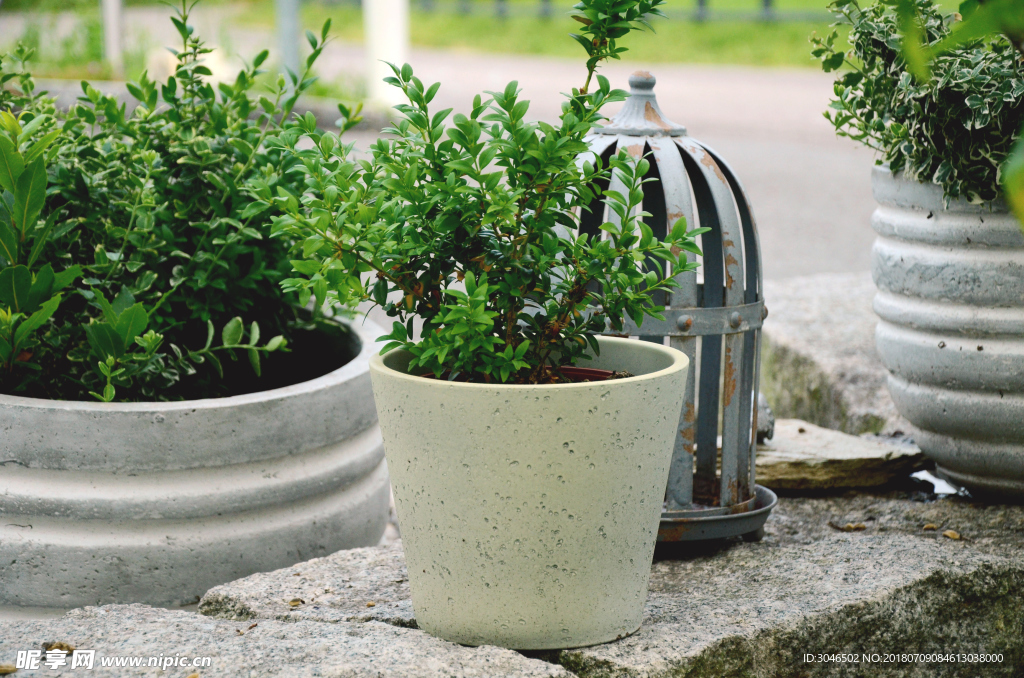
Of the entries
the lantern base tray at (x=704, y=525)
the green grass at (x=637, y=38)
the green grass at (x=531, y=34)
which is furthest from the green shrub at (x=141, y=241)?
the green grass at (x=637, y=38)

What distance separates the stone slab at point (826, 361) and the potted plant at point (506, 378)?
1.61m

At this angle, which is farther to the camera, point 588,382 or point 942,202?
point 942,202

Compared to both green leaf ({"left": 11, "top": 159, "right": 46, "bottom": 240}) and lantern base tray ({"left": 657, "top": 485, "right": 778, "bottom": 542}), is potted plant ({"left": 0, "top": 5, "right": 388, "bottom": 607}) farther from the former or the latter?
lantern base tray ({"left": 657, "top": 485, "right": 778, "bottom": 542})

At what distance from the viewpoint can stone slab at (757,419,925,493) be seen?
2.30m

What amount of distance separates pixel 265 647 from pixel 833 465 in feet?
4.51

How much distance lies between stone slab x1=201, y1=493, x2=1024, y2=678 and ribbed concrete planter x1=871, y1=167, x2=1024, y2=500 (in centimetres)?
17

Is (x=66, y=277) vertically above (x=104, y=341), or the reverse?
(x=66, y=277)

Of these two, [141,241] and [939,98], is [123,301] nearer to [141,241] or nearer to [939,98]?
[141,241]

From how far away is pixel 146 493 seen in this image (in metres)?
1.76

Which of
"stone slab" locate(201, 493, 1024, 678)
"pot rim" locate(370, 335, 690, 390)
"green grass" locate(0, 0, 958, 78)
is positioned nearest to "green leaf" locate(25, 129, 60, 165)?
"pot rim" locate(370, 335, 690, 390)

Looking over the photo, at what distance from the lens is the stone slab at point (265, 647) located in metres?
1.44

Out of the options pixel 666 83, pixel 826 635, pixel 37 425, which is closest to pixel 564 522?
pixel 826 635

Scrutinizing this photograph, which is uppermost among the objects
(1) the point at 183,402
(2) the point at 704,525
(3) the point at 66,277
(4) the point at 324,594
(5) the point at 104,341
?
(3) the point at 66,277

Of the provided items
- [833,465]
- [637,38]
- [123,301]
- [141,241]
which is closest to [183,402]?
[123,301]
